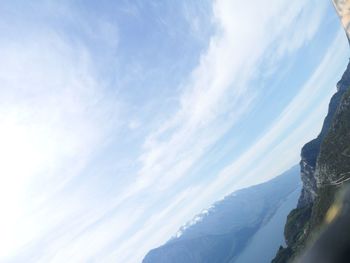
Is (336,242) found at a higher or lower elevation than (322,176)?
higher

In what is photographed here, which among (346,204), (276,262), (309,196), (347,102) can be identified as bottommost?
(276,262)

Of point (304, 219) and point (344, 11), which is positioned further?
point (304, 219)

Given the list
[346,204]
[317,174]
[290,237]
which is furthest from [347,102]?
[346,204]

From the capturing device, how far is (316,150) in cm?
19288

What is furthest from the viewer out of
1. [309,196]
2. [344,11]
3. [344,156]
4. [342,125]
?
[309,196]

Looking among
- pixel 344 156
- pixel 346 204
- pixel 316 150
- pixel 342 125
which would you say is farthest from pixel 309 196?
pixel 346 204

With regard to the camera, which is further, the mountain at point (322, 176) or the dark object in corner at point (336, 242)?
the mountain at point (322, 176)

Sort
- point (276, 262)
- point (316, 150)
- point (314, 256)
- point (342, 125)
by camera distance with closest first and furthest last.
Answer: point (314, 256), point (342, 125), point (276, 262), point (316, 150)

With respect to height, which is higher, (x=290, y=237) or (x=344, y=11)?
(x=344, y=11)

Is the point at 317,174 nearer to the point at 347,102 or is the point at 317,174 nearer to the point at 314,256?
the point at 347,102

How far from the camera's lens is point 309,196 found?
572 ft

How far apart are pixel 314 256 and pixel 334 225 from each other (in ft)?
15.0

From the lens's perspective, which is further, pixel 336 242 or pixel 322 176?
pixel 322 176

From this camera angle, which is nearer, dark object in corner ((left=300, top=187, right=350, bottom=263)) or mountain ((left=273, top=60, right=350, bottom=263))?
dark object in corner ((left=300, top=187, right=350, bottom=263))
